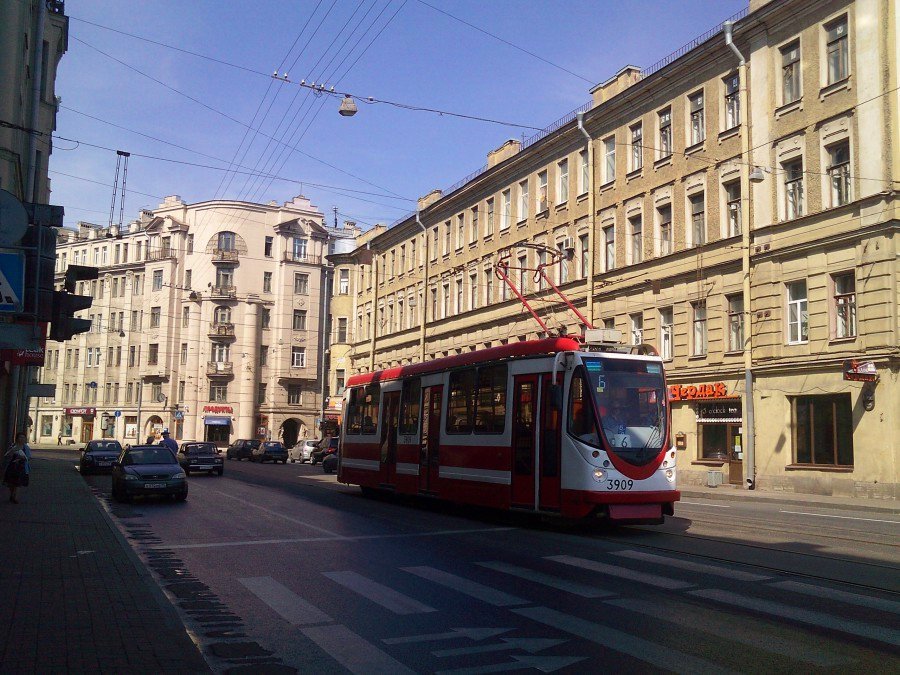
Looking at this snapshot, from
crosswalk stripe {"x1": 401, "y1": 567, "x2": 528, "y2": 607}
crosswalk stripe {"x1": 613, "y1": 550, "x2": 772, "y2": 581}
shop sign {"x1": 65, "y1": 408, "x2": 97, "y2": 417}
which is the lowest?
crosswalk stripe {"x1": 401, "y1": 567, "x2": 528, "y2": 607}

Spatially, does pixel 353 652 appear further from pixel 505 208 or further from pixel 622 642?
pixel 505 208

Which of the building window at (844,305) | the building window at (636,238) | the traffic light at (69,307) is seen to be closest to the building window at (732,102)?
the building window at (636,238)

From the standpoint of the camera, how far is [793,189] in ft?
90.2

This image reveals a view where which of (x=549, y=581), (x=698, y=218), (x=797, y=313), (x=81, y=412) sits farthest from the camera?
(x=81, y=412)

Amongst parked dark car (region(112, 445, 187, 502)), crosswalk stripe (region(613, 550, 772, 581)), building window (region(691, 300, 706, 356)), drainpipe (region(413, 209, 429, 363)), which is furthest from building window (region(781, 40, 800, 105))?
drainpipe (region(413, 209, 429, 363))

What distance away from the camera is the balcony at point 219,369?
7250cm

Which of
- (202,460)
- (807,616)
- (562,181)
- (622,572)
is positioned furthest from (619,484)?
(562,181)

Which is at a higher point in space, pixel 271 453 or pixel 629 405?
pixel 629 405

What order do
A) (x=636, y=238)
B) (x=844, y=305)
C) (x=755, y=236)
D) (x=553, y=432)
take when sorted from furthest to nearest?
(x=636, y=238) < (x=755, y=236) < (x=844, y=305) < (x=553, y=432)

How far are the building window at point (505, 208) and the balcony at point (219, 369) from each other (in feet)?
119

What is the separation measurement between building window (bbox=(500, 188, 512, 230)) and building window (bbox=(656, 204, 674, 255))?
12.2m

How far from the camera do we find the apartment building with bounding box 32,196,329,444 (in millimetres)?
73000

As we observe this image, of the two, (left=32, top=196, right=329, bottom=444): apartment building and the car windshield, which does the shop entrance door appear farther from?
(left=32, top=196, right=329, bottom=444): apartment building

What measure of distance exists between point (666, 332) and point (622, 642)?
89.9 ft
